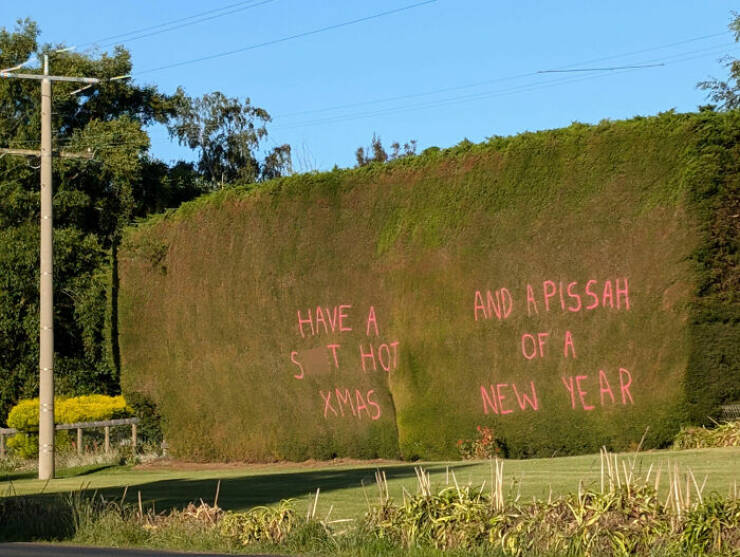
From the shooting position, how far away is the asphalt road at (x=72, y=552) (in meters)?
10.7

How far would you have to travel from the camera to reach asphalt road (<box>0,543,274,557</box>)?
1069 cm

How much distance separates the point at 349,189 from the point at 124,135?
15912mm

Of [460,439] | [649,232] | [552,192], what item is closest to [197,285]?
[460,439]

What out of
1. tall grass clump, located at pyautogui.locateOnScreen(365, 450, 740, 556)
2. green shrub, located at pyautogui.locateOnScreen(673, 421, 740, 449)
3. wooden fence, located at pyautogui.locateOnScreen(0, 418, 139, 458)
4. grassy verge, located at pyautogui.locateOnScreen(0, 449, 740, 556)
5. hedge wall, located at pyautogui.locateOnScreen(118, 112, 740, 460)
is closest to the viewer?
tall grass clump, located at pyautogui.locateOnScreen(365, 450, 740, 556)

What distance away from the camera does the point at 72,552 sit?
1114 cm

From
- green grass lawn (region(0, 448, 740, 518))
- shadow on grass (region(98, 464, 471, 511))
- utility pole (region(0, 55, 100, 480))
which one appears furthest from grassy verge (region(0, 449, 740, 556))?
utility pole (region(0, 55, 100, 480))

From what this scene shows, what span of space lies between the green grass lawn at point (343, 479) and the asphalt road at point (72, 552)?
Answer: 221 cm

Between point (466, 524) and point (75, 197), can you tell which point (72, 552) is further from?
point (75, 197)

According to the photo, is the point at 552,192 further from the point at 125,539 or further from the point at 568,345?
the point at 125,539

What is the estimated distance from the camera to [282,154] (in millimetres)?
53719

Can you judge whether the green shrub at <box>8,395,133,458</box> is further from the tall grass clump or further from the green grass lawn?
the tall grass clump

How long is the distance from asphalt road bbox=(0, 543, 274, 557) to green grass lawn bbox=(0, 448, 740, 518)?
87.1 inches

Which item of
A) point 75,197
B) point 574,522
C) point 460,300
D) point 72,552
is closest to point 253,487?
point 460,300

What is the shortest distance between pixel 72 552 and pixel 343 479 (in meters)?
6.14
